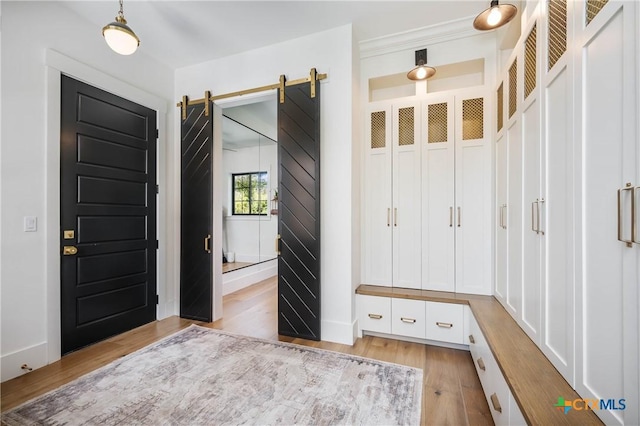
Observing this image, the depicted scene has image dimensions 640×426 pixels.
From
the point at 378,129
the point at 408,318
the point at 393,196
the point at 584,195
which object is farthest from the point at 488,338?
the point at 378,129

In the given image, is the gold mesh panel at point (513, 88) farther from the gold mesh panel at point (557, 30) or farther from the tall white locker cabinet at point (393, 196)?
the tall white locker cabinet at point (393, 196)

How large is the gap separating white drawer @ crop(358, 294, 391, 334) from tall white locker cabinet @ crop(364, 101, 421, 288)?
0.28m

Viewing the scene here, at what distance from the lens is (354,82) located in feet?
9.20

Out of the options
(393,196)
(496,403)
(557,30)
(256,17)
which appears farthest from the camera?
(393,196)

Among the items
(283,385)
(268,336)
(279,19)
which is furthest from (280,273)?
(279,19)

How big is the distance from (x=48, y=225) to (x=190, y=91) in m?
2.08

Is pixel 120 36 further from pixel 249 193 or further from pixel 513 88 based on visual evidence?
pixel 249 193

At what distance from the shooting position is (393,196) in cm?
295

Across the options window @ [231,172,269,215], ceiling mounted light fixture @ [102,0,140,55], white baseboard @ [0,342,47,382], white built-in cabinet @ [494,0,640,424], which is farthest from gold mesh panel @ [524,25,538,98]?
window @ [231,172,269,215]

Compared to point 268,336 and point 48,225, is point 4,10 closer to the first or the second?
point 48,225

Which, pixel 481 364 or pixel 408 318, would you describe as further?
pixel 408 318

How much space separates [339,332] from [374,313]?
15.4 inches

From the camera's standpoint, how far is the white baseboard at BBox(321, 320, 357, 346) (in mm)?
2662

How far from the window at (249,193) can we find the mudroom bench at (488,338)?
3025 mm
